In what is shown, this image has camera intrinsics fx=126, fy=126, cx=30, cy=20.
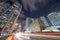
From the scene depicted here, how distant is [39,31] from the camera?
7.05ft

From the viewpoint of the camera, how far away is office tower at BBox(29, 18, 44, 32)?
7.02 feet

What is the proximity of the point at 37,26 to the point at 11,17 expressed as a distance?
0.48m

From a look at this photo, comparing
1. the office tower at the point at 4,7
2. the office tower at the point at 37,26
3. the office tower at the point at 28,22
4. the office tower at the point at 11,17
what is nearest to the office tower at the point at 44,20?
the office tower at the point at 37,26

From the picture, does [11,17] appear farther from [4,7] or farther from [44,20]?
[44,20]

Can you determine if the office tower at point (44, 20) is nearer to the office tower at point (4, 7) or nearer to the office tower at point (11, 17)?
the office tower at point (11, 17)

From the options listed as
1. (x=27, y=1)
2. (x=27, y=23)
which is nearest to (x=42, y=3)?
→ (x=27, y=1)

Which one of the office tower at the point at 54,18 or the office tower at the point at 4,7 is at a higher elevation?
the office tower at the point at 4,7

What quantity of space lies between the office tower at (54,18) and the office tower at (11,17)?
0.57 meters

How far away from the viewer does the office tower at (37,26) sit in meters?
2.14

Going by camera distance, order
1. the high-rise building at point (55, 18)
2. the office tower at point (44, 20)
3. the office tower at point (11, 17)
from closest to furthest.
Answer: the high-rise building at point (55, 18) → the office tower at point (44, 20) → the office tower at point (11, 17)

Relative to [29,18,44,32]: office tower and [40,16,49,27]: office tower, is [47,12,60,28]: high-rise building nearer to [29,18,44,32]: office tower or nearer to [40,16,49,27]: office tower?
[40,16,49,27]: office tower

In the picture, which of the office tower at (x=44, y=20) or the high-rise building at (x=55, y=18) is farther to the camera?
the office tower at (x=44, y=20)

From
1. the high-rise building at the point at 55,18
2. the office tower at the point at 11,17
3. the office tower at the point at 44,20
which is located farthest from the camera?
the office tower at the point at 11,17

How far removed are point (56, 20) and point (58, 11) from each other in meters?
0.15
